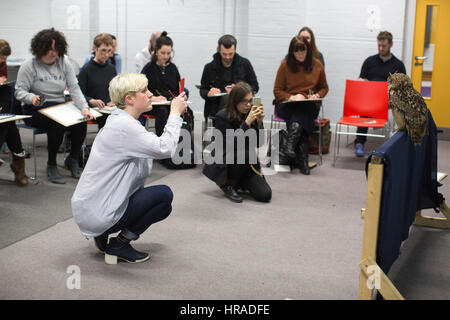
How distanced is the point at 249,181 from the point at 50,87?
6.50 ft

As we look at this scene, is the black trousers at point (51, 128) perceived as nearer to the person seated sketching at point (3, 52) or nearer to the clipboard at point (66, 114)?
the clipboard at point (66, 114)

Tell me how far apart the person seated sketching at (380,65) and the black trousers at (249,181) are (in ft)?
6.74

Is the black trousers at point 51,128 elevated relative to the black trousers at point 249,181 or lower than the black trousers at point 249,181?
elevated

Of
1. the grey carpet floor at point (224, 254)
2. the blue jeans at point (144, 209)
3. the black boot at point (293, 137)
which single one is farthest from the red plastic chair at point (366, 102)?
the blue jeans at point (144, 209)

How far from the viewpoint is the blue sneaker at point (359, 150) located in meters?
6.30

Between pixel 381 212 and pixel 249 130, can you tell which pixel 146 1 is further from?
pixel 381 212

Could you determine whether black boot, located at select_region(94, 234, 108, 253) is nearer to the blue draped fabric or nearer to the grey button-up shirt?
the grey button-up shirt

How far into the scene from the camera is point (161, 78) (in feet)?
19.0

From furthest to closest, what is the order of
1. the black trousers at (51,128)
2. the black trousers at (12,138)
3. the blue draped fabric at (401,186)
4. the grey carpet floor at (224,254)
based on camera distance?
the black trousers at (51,128) < the black trousers at (12,138) < the grey carpet floor at (224,254) < the blue draped fabric at (401,186)

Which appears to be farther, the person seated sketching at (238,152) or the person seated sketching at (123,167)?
the person seated sketching at (238,152)

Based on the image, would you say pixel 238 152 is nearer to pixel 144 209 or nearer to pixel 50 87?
pixel 144 209

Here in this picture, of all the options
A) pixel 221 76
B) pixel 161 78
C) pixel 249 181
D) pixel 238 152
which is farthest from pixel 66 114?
pixel 221 76

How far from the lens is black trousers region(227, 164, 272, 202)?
4602 mm

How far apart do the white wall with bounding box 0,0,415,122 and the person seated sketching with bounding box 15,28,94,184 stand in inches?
125
